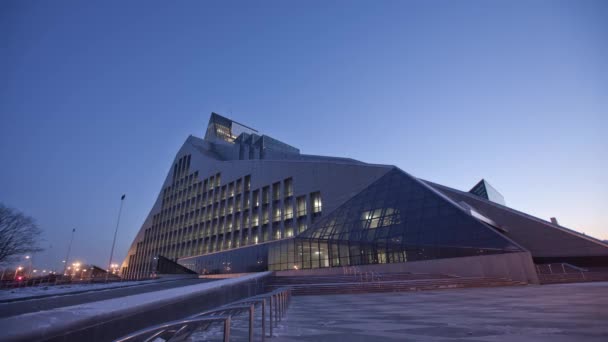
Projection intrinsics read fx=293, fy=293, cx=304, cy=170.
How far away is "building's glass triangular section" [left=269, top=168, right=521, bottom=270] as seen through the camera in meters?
22.9

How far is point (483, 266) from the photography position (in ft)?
69.7

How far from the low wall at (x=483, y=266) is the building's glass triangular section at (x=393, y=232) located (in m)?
0.44

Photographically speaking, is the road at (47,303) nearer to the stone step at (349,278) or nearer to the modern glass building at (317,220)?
the stone step at (349,278)

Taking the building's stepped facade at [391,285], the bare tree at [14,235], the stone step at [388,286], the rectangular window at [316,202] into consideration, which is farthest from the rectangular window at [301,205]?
the bare tree at [14,235]

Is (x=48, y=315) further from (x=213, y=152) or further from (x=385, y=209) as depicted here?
(x=213, y=152)

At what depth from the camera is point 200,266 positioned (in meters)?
54.3

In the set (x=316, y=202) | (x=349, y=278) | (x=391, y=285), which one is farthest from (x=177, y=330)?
(x=316, y=202)

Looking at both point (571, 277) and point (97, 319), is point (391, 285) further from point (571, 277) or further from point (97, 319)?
point (97, 319)

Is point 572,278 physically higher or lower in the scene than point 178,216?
lower

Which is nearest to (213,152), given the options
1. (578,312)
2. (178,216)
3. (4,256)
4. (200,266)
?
(178,216)

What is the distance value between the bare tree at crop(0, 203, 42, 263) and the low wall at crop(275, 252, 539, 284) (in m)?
45.8

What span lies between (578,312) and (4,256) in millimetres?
52637

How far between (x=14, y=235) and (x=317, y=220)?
3889 centimetres

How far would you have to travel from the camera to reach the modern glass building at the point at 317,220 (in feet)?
83.3
